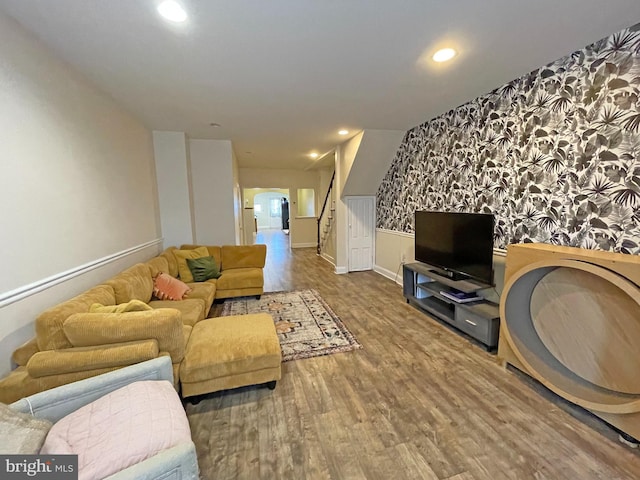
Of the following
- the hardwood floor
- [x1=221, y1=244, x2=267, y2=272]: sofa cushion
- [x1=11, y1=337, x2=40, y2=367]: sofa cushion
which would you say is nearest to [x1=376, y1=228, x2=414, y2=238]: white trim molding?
the hardwood floor

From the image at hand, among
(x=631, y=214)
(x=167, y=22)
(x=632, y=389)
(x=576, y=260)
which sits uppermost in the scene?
(x=167, y=22)

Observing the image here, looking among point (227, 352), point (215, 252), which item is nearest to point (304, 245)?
point (215, 252)

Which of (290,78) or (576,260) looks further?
(290,78)

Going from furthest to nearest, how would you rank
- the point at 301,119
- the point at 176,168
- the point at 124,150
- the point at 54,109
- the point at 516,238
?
the point at 176,168 → the point at 301,119 → the point at 124,150 → the point at 516,238 → the point at 54,109

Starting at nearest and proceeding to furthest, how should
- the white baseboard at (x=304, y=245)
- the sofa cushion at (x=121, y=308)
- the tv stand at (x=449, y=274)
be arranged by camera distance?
1. the sofa cushion at (x=121, y=308)
2. the tv stand at (x=449, y=274)
3. the white baseboard at (x=304, y=245)

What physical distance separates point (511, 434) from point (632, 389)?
823 millimetres

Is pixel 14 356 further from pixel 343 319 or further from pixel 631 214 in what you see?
pixel 631 214

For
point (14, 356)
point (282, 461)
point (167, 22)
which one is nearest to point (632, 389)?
point (282, 461)

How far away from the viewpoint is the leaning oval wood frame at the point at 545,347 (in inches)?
64.6

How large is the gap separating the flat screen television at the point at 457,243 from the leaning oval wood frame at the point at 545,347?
0.41 m

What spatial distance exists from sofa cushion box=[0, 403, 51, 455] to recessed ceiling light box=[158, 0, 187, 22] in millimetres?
2074

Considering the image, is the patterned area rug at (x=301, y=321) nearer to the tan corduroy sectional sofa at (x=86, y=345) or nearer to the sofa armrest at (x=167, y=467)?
the tan corduroy sectional sofa at (x=86, y=345)

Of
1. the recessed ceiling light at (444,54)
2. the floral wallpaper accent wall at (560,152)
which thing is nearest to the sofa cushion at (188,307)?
the recessed ceiling light at (444,54)

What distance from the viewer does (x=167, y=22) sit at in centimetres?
172
